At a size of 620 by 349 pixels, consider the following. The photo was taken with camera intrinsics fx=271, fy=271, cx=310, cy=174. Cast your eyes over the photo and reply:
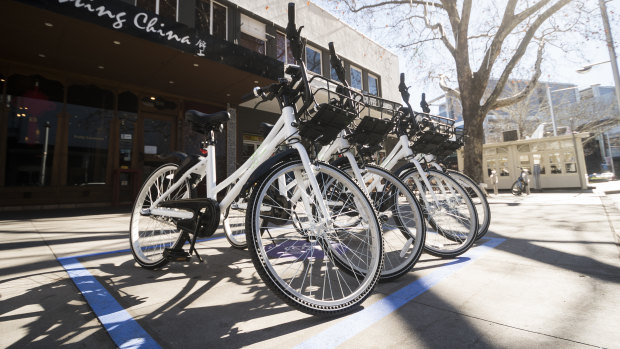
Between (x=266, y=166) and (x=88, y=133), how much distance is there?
8594mm

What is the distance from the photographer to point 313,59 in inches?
506

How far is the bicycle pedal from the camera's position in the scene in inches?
75.9

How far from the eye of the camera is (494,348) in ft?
3.45

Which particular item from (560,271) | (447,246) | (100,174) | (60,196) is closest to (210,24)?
(100,174)

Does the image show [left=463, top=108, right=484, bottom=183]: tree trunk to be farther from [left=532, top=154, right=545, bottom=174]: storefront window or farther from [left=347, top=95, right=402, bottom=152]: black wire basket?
[left=532, top=154, right=545, bottom=174]: storefront window

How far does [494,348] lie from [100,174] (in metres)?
9.45

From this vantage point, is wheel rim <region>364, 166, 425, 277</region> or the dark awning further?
the dark awning

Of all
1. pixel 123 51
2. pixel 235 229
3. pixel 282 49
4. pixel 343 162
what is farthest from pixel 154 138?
pixel 343 162

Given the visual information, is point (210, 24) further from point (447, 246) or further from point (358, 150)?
point (447, 246)

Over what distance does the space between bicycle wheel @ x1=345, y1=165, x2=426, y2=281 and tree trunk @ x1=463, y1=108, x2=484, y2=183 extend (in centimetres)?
753

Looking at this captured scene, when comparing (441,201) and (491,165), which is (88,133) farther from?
(491,165)

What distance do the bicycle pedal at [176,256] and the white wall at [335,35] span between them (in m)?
10.6

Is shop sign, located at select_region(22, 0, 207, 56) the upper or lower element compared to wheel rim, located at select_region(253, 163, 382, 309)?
upper

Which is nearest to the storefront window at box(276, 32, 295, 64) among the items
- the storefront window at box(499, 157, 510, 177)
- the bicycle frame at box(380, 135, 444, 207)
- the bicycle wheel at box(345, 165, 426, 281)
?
the bicycle frame at box(380, 135, 444, 207)
